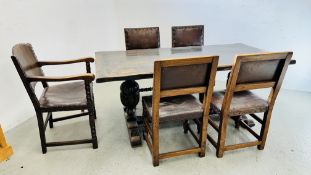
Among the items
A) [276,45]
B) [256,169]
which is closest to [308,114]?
[276,45]

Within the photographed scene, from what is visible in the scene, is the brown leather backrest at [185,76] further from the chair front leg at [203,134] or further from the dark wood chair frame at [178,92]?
the chair front leg at [203,134]

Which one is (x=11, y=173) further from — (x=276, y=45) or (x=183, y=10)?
(x=276, y=45)

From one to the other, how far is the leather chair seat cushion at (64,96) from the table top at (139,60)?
0.34 metres

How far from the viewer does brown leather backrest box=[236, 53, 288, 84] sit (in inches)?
63.0

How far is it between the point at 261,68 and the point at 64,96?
169 centimetres

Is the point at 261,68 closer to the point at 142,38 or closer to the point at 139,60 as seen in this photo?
the point at 139,60

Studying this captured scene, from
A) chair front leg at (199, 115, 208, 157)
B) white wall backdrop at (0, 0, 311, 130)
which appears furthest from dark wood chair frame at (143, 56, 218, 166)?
white wall backdrop at (0, 0, 311, 130)

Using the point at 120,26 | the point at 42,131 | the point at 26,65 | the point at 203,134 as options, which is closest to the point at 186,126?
the point at 203,134

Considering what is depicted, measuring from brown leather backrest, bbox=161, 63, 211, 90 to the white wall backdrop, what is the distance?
1.83 meters

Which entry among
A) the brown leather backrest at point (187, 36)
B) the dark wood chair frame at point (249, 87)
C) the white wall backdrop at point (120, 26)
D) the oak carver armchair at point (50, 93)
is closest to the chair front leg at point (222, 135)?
the dark wood chair frame at point (249, 87)

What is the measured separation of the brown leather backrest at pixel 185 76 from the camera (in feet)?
4.96

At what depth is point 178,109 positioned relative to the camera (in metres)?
1.76

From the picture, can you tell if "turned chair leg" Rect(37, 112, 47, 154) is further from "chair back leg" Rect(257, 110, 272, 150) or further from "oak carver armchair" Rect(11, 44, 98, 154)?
"chair back leg" Rect(257, 110, 272, 150)

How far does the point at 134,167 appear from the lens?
6.12 ft
